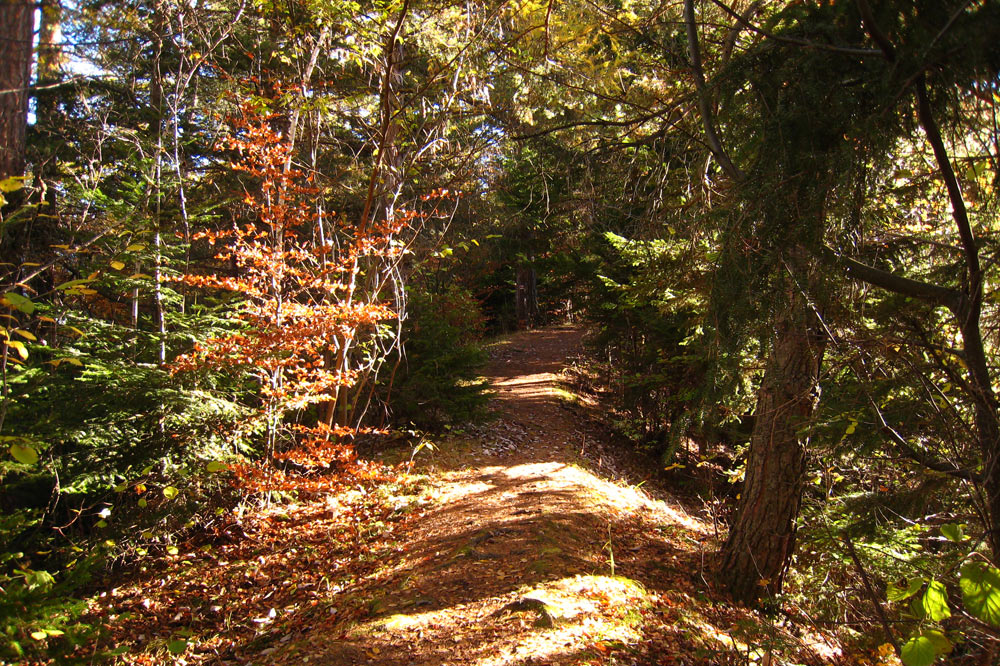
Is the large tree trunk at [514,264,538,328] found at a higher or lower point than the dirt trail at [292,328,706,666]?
higher

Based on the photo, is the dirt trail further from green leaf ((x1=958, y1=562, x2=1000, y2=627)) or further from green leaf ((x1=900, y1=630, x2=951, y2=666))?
green leaf ((x1=958, y1=562, x2=1000, y2=627))

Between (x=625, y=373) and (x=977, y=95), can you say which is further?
(x=625, y=373)

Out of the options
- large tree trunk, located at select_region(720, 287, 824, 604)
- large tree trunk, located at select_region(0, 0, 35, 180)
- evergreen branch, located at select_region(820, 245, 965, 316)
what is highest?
large tree trunk, located at select_region(0, 0, 35, 180)

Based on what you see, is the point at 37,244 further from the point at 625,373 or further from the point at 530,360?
the point at 530,360

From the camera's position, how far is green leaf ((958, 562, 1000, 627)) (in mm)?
1421

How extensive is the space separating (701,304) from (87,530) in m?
6.57

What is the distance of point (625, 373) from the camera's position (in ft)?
30.9

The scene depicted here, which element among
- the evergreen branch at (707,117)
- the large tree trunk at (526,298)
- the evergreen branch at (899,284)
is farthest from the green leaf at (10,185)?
the large tree trunk at (526,298)

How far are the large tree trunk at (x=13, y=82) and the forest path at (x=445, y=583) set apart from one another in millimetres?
4220

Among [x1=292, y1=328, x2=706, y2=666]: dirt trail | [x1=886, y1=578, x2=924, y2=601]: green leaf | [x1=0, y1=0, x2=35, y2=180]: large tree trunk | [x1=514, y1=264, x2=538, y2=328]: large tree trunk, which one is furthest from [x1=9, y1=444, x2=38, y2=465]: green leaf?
[x1=514, y1=264, x2=538, y2=328]: large tree trunk

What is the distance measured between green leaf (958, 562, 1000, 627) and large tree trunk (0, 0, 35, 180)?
7534 millimetres

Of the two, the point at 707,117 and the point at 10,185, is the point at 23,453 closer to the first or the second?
the point at 10,185

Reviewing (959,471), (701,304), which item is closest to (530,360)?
(701,304)

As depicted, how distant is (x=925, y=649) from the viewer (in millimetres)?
1492
